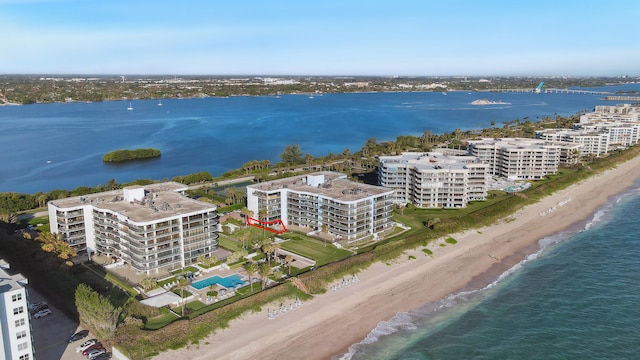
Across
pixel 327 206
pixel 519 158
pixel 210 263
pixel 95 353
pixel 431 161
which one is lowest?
pixel 95 353

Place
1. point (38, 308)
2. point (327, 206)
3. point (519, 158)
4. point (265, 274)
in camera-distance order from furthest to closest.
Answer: point (519, 158)
point (327, 206)
point (265, 274)
point (38, 308)

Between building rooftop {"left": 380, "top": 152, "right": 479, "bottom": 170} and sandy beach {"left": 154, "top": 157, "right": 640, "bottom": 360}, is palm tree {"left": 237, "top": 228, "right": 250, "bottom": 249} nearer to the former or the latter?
sandy beach {"left": 154, "top": 157, "right": 640, "bottom": 360}

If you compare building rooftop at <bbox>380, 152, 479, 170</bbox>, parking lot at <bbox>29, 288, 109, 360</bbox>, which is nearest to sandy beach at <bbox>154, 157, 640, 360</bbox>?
parking lot at <bbox>29, 288, 109, 360</bbox>

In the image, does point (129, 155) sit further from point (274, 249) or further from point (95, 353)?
point (95, 353)

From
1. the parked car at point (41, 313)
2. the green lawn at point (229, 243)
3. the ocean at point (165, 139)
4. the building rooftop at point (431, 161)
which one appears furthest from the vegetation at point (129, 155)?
the parked car at point (41, 313)

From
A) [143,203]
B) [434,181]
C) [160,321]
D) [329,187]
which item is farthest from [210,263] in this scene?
[434,181]

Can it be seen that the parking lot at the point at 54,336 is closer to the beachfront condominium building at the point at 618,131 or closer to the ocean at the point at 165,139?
the ocean at the point at 165,139
